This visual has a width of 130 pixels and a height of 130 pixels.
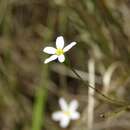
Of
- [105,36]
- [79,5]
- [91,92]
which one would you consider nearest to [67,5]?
[79,5]

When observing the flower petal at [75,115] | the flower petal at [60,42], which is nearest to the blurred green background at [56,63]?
the flower petal at [75,115]

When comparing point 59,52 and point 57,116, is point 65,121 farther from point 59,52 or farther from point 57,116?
point 59,52

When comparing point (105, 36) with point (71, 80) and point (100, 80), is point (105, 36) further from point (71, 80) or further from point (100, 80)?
point (71, 80)

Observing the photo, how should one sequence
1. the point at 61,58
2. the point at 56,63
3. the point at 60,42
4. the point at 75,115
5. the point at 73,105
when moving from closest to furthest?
the point at 61,58
the point at 60,42
the point at 75,115
the point at 73,105
the point at 56,63

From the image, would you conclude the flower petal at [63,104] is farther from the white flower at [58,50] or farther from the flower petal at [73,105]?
the white flower at [58,50]

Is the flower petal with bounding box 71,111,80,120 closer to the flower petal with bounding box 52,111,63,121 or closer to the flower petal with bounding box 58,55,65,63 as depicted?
the flower petal with bounding box 52,111,63,121

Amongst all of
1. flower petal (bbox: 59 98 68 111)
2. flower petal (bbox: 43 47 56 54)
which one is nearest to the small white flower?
flower petal (bbox: 59 98 68 111)

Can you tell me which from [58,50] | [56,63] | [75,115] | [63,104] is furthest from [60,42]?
[56,63]
